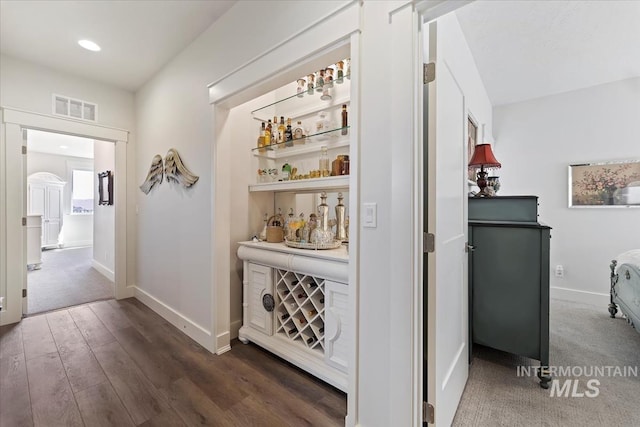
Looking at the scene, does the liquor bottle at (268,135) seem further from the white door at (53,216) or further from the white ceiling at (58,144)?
the white door at (53,216)

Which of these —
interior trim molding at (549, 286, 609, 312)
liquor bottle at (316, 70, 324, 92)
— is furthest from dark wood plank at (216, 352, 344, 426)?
interior trim molding at (549, 286, 609, 312)

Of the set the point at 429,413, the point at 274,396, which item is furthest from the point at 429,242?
the point at 274,396

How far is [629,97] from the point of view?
324cm

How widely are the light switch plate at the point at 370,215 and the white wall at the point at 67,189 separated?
9.74 meters

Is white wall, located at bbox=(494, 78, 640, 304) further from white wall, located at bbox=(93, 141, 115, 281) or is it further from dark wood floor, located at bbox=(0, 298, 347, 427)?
white wall, located at bbox=(93, 141, 115, 281)

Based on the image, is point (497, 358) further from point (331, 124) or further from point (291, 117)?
point (291, 117)

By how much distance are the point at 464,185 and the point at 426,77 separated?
33.3 inches

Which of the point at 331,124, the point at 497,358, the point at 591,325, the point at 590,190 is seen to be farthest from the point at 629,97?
the point at 331,124

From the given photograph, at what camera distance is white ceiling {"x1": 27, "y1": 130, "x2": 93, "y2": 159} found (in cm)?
577

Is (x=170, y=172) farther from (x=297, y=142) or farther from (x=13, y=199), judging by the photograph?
(x=13, y=199)

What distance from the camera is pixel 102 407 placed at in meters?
1.65

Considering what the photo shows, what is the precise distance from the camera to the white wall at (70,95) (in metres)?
2.89

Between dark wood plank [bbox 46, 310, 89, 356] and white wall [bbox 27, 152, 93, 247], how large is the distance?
626 cm

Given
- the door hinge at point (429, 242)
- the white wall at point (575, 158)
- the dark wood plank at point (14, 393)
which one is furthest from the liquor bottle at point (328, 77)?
the white wall at point (575, 158)
